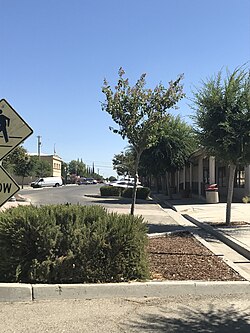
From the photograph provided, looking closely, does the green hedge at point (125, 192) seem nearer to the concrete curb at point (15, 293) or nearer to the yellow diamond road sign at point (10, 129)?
the yellow diamond road sign at point (10, 129)

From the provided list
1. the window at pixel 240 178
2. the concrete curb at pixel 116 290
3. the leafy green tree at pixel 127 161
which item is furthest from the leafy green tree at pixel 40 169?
the concrete curb at pixel 116 290

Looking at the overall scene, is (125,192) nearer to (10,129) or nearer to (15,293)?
(10,129)

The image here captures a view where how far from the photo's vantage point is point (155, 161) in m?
32.0

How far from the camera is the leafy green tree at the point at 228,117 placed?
13.7m

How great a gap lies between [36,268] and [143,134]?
782cm

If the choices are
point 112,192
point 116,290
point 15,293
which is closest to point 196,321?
point 116,290

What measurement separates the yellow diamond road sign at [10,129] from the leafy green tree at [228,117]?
799cm

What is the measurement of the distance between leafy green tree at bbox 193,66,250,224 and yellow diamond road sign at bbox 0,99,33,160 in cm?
799

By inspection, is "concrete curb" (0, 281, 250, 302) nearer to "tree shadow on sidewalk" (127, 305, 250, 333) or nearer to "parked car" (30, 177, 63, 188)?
"tree shadow on sidewalk" (127, 305, 250, 333)

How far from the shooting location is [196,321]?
528cm

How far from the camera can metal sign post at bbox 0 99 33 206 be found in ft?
22.5

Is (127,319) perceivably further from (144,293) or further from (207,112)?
(207,112)

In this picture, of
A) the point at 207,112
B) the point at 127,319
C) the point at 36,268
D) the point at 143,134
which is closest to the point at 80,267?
the point at 36,268

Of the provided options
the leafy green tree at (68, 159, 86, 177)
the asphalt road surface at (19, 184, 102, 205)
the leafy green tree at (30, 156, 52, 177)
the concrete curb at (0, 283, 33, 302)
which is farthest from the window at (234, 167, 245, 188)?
the leafy green tree at (68, 159, 86, 177)
